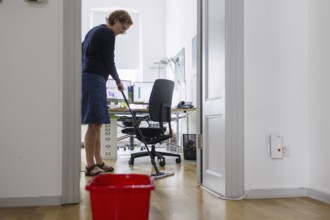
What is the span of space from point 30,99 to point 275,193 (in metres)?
1.55

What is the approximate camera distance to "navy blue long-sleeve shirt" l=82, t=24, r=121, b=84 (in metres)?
2.62

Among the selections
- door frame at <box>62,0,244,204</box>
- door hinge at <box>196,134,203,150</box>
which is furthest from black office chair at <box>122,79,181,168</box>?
door frame at <box>62,0,244,204</box>

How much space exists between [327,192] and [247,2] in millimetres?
1224

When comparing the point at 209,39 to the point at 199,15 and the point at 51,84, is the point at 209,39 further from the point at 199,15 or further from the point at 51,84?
the point at 51,84

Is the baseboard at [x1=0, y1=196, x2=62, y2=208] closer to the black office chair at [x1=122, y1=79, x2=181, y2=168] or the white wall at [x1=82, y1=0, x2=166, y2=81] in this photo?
the black office chair at [x1=122, y1=79, x2=181, y2=168]

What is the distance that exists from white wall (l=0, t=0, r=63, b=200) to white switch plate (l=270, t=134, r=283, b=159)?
4.13 feet

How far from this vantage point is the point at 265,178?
212 cm

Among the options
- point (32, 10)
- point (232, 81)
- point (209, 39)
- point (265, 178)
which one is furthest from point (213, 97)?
point (32, 10)

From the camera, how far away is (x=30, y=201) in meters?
1.89

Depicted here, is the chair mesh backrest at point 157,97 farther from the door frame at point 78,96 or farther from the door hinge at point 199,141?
the door frame at point 78,96

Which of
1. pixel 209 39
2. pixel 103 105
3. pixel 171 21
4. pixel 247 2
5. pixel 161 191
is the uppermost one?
pixel 171 21

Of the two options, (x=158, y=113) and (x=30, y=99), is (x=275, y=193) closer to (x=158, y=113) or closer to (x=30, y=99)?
(x=30, y=99)

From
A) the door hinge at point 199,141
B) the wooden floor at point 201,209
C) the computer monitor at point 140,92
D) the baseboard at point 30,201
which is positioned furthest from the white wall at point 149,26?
the baseboard at point 30,201

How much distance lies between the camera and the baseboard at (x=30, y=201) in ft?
6.12
